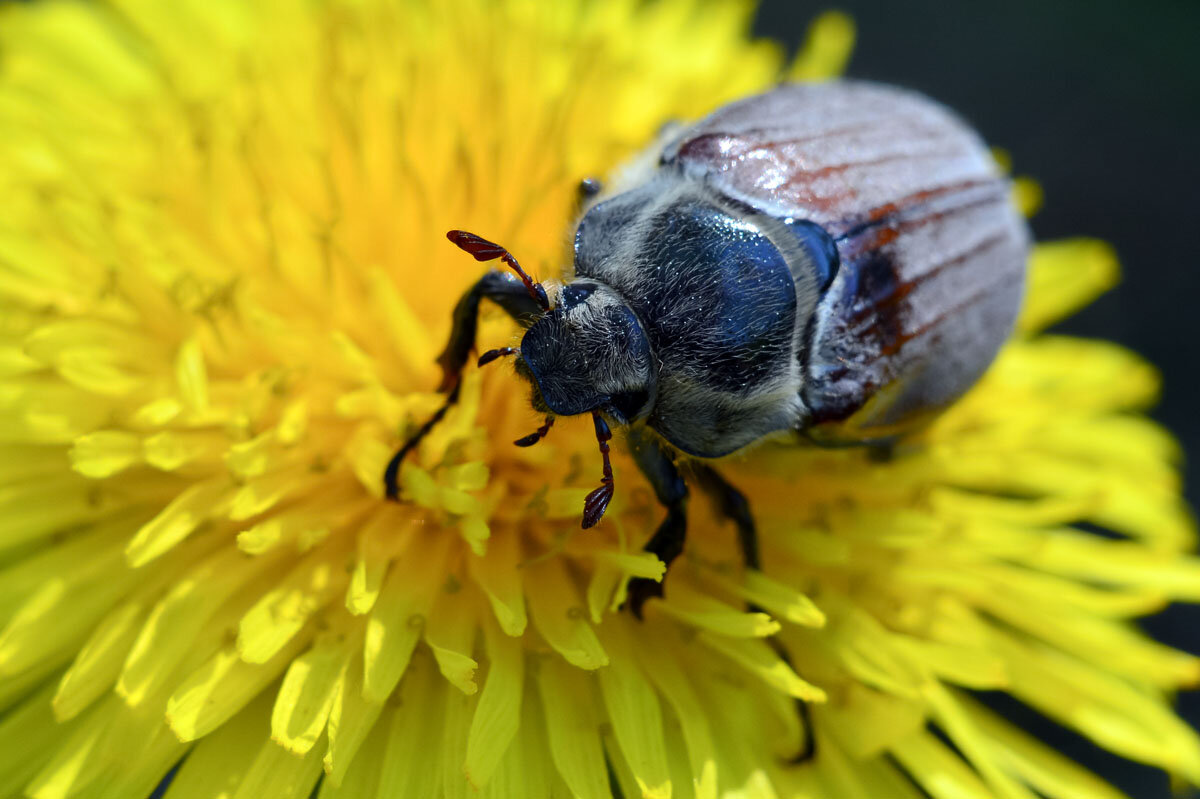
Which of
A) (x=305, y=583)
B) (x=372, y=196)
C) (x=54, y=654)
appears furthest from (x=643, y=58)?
(x=54, y=654)

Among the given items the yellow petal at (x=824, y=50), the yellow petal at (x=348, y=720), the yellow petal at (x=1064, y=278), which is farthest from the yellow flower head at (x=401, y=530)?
the yellow petal at (x=824, y=50)

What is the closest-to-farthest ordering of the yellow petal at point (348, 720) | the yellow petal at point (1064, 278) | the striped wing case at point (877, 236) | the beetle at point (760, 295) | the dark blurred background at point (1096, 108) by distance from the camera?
the yellow petal at point (348, 720)
the beetle at point (760, 295)
the striped wing case at point (877, 236)
the yellow petal at point (1064, 278)
the dark blurred background at point (1096, 108)

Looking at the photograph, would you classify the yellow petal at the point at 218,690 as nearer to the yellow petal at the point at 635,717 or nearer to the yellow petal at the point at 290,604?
the yellow petal at the point at 290,604

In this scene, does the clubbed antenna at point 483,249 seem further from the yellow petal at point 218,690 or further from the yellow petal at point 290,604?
the yellow petal at point 218,690

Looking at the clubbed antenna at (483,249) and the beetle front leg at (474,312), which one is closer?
the clubbed antenna at (483,249)

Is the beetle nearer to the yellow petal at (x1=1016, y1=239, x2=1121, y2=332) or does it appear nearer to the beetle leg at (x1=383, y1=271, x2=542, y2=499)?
the beetle leg at (x1=383, y1=271, x2=542, y2=499)

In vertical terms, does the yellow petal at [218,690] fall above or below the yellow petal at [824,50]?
below

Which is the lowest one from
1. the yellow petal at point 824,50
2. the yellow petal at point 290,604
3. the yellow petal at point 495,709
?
the yellow petal at point 495,709

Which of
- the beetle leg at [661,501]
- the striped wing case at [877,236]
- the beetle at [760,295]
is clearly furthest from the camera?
the striped wing case at [877,236]

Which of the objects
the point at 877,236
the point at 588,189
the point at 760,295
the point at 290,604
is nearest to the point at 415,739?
the point at 290,604
